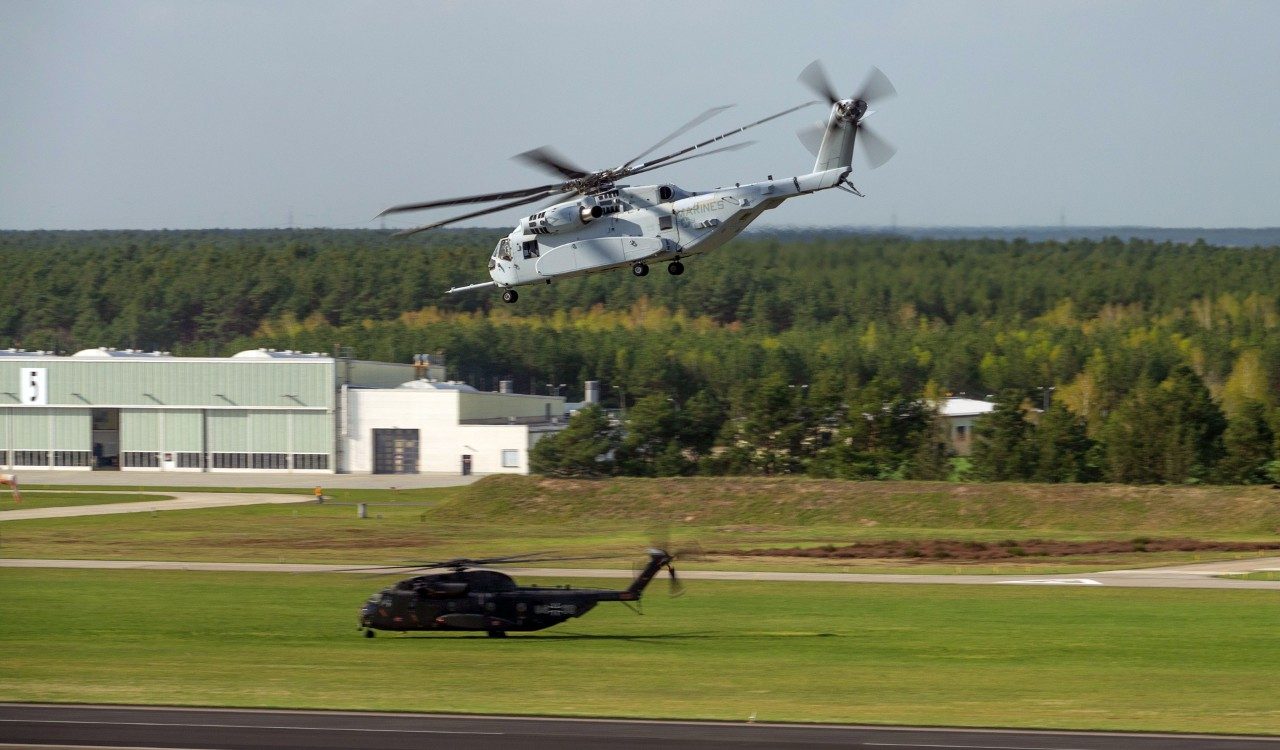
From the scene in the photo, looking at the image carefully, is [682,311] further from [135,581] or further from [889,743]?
[889,743]

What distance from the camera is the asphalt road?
32.8 m

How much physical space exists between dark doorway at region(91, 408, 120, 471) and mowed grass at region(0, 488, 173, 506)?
2321 cm

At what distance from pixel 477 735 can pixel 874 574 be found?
34.7 metres

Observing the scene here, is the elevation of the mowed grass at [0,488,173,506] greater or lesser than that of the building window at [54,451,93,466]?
lesser

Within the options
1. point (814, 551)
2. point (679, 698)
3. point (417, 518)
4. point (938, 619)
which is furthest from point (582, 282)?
point (679, 698)

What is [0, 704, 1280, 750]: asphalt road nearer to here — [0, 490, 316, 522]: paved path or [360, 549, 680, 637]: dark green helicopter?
[360, 549, 680, 637]: dark green helicopter

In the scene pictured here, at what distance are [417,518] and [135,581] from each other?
104ft

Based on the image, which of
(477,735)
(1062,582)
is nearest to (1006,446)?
(1062,582)

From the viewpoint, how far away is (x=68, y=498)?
10631 centimetres

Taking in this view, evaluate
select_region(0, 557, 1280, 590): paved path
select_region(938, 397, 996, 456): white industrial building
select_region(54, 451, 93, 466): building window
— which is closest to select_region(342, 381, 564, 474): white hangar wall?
select_region(54, 451, 93, 466): building window

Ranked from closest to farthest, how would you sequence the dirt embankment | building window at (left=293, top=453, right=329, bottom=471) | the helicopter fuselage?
the helicopter fuselage < the dirt embankment < building window at (left=293, top=453, right=329, bottom=471)

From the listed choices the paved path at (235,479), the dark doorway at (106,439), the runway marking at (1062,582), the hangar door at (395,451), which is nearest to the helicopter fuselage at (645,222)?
the runway marking at (1062,582)

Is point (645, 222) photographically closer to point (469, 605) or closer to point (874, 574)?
point (469, 605)

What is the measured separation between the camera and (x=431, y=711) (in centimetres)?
3712
